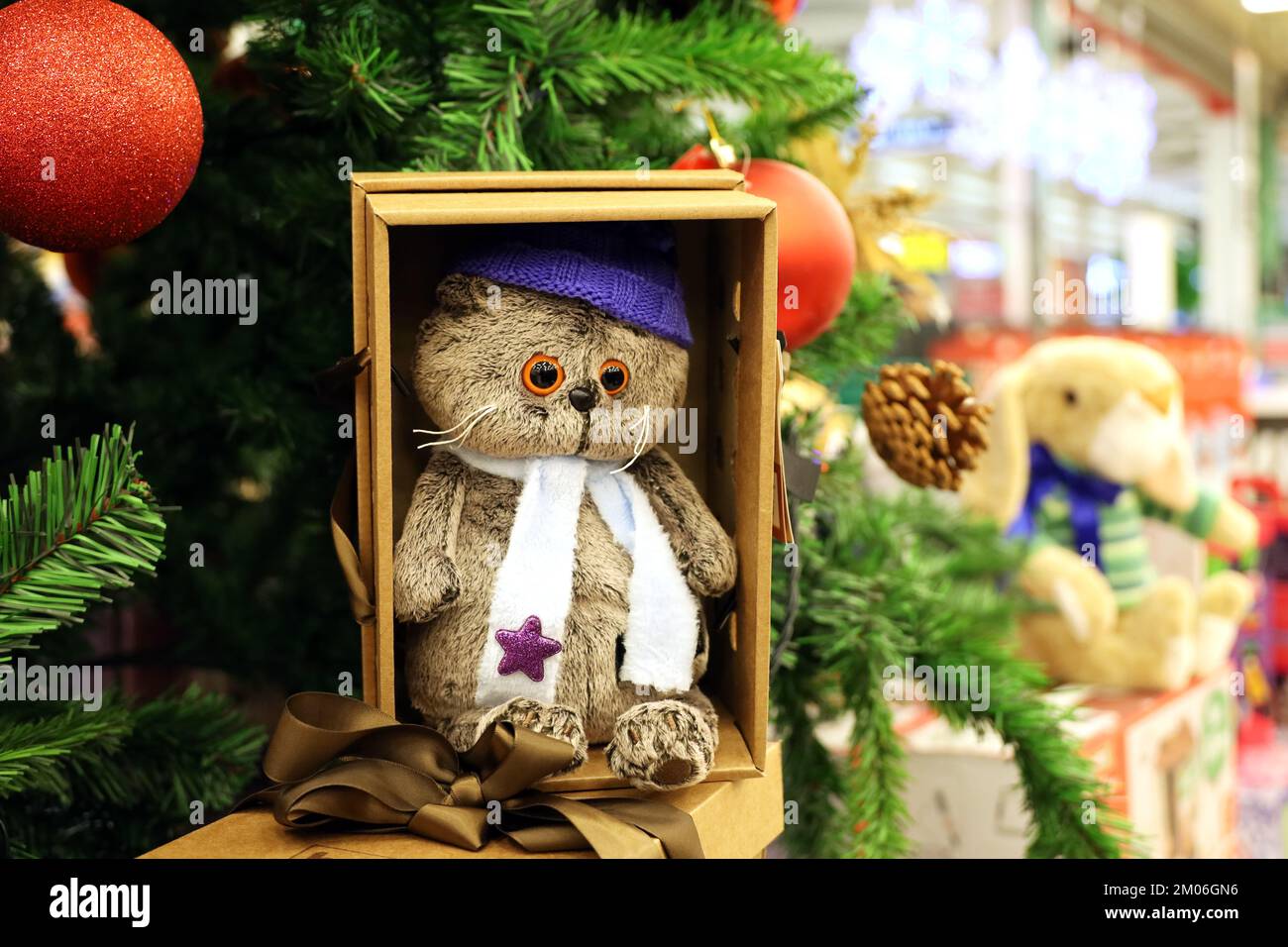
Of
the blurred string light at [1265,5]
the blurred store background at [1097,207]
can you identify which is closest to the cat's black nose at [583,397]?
the blurred store background at [1097,207]

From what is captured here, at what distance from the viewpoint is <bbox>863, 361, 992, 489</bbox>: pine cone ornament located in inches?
35.4

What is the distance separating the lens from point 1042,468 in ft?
5.17

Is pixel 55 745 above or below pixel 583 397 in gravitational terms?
below

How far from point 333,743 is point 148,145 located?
12.8 inches

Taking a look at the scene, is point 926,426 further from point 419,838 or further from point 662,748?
point 419,838

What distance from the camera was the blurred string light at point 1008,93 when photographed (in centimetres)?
302

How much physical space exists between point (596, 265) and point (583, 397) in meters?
0.08

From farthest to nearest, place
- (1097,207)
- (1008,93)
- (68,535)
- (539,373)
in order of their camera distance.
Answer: (1097,207) < (1008,93) < (539,373) < (68,535)

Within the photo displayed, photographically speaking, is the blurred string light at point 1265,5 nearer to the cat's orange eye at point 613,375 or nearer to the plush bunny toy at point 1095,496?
the plush bunny toy at point 1095,496

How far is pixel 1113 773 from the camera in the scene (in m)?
1.35

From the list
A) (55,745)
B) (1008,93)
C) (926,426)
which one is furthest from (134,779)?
(1008,93)
